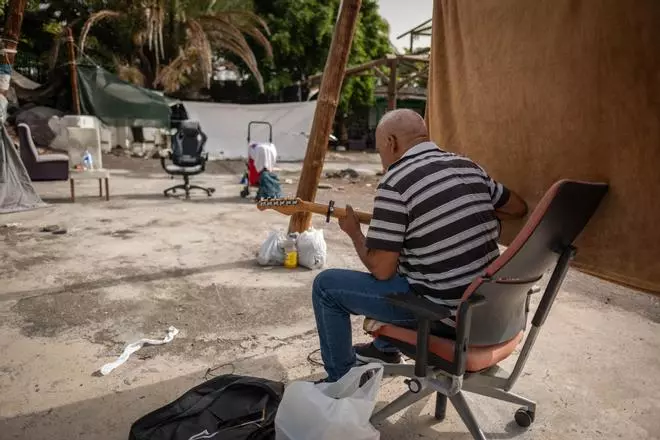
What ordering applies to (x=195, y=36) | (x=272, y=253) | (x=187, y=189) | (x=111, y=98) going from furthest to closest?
(x=195, y=36), (x=111, y=98), (x=187, y=189), (x=272, y=253)

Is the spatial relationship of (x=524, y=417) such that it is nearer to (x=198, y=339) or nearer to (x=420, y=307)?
(x=420, y=307)

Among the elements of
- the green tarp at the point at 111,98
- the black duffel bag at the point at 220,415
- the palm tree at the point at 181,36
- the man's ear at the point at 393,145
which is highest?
the palm tree at the point at 181,36

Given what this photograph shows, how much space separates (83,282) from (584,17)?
4.38 m

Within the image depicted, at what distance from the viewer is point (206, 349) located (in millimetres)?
3242

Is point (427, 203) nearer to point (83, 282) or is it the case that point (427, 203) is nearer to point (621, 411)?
point (621, 411)

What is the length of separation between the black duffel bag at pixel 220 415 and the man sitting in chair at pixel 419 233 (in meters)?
0.51

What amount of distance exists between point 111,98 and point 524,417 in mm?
13410

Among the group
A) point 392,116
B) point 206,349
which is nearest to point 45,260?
point 206,349

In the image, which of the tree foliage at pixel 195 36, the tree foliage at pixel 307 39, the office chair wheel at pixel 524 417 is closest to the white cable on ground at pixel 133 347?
the office chair wheel at pixel 524 417

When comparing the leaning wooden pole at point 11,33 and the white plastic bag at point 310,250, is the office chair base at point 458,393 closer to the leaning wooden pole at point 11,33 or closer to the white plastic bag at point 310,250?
the white plastic bag at point 310,250

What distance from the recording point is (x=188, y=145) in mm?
9867

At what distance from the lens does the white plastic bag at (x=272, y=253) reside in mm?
5047

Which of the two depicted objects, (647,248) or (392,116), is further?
(392,116)

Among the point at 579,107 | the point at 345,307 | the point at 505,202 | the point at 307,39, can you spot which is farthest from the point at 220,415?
the point at 307,39
